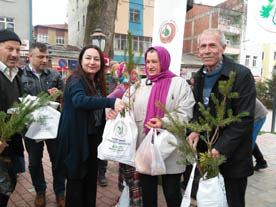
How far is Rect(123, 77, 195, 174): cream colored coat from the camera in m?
2.07

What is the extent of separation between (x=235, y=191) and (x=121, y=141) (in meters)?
1.08

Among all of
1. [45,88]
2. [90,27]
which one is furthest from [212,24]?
[45,88]

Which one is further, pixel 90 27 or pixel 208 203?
pixel 90 27

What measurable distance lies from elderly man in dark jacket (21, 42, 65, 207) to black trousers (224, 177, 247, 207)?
1.98 metres

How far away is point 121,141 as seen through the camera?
2111 mm

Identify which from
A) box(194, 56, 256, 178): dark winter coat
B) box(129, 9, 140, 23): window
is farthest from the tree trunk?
box(129, 9, 140, 23): window

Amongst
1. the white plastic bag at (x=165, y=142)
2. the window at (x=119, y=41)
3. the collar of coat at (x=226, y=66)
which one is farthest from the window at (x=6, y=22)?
the collar of coat at (x=226, y=66)

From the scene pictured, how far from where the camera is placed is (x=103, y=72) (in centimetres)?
250

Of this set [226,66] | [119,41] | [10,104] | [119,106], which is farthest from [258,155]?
[119,41]

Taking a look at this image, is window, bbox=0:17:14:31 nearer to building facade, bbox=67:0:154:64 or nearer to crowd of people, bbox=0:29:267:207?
building facade, bbox=67:0:154:64

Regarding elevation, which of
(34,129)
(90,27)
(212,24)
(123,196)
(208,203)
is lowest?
(123,196)

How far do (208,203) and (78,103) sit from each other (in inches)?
52.9

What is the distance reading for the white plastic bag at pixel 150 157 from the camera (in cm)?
204

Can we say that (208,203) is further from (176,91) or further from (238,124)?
(176,91)
